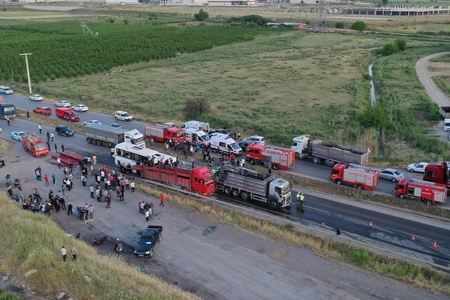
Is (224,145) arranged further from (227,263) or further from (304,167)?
(227,263)

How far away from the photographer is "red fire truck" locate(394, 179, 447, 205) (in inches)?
1278

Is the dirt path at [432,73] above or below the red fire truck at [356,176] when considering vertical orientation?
A: above

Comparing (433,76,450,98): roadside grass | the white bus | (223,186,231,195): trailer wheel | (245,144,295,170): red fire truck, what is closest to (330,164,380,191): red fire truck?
(245,144,295,170): red fire truck

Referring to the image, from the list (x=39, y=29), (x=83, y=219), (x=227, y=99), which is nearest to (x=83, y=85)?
(x=227, y=99)

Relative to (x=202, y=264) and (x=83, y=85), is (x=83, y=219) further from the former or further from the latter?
(x=83, y=85)

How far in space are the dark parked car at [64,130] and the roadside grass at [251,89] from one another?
969cm

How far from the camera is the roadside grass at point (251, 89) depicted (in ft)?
176

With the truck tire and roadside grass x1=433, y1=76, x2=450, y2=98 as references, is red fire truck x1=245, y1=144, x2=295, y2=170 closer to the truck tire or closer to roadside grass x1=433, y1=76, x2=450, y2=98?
the truck tire

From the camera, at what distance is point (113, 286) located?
70.7 feet

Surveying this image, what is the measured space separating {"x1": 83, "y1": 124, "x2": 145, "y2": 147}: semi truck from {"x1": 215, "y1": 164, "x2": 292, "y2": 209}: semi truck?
10.9 meters

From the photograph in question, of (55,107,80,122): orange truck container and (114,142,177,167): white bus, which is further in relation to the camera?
(55,107,80,122): orange truck container

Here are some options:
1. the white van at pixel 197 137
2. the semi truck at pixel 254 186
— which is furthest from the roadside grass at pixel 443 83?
the semi truck at pixel 254 186

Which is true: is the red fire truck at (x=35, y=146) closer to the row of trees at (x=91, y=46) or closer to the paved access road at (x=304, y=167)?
the paved access road at (x=304, y=167)

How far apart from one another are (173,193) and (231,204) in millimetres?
4629
